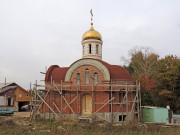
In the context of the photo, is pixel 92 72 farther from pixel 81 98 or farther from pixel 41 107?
pixel 41 107

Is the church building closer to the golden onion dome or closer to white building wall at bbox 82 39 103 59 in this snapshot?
white building wall at bbox 82 39 103 59

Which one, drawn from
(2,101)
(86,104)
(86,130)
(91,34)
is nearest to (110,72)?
(86,104)

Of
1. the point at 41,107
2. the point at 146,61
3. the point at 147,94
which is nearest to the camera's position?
the point at 41,107

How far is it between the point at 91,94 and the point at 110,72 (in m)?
2.75

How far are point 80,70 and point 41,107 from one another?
17.0 feet

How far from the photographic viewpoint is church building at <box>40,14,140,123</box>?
25.8m

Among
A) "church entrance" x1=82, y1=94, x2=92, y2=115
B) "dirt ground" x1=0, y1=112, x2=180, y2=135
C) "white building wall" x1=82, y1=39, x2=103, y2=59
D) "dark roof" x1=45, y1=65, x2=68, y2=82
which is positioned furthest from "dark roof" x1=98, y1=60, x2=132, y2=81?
"dirt ground" x1=0, y1=112, x2=180, y2=135

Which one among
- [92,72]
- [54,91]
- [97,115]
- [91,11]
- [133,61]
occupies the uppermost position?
[91,11]

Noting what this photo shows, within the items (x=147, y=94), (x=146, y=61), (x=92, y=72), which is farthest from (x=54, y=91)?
(x=146, y=61)

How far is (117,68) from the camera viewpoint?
2794cm

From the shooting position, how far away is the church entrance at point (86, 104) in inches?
1038

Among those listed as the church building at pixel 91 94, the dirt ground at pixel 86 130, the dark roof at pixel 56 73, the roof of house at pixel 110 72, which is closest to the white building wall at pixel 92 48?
the roof of house at pixel 110 72

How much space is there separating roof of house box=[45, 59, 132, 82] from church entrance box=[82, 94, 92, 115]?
2801mm

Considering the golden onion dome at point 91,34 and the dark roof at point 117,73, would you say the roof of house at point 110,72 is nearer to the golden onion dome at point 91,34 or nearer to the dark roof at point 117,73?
the dark roof at point 117,73
